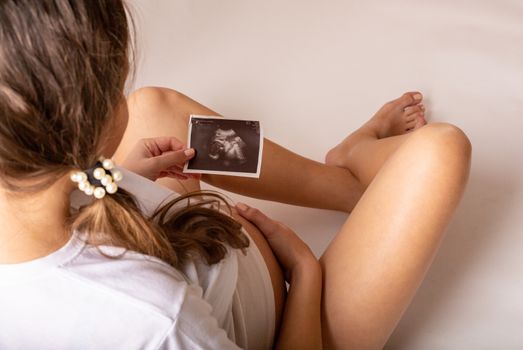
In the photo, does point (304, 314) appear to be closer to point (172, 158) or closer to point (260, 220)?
point (260, 220)

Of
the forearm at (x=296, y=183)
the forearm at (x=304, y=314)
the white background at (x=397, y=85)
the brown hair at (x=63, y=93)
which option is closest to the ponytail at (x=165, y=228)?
the brown hair at (x=63, y=93)

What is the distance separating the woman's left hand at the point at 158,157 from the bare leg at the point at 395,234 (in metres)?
0.36

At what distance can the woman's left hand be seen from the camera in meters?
1.08

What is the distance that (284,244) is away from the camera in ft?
3.58

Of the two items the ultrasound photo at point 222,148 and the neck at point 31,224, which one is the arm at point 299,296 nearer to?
the ultrasound photo at point 222,148

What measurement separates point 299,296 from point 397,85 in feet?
2.42

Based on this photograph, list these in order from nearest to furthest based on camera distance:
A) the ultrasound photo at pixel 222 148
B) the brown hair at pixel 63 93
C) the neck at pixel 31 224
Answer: the brown hair at pixel 63 93 → the neck at pixel 31 224 → the ultrasound photo at pixel 222 148

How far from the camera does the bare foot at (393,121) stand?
4.51ft

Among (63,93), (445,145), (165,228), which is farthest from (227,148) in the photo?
(63,93)

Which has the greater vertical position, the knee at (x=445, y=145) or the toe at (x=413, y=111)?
the knee at (x=445, y=145)

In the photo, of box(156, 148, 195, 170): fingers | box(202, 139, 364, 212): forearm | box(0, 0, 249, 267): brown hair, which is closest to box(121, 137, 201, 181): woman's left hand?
box(156, 148, 195, 170): fingers

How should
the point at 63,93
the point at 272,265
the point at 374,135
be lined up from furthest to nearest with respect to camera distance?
the point at 374,135 → the point at 272,265 → the point at 63,93

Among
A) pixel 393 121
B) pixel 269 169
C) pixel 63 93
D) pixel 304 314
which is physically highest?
pixel 63 93

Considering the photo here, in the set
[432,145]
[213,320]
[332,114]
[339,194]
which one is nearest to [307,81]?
[332,114]
